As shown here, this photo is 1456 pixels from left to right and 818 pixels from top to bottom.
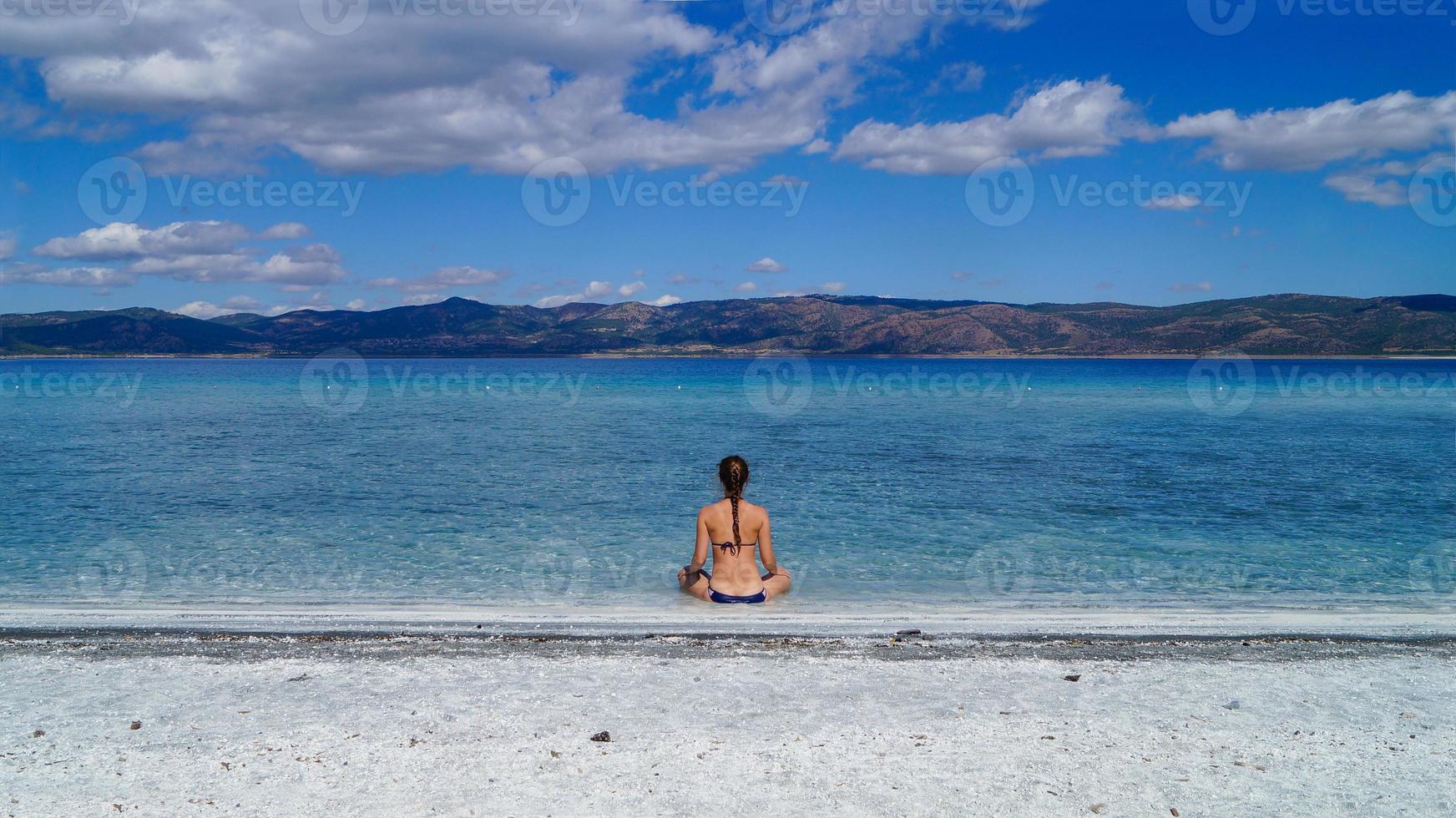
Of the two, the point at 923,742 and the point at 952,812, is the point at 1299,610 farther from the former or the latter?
the point at 952,812

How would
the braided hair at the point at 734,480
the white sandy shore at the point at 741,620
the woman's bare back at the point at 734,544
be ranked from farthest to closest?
the woman's bare back at the point at 734,544, the braided hair at the point at 734,480, the white sandy shore at the point at 741,620

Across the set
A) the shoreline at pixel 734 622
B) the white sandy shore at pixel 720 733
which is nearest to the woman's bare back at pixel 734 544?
the shoreline at pixel 734 622

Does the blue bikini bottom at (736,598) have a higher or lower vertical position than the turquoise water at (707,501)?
higher

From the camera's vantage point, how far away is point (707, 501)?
62.2 ft

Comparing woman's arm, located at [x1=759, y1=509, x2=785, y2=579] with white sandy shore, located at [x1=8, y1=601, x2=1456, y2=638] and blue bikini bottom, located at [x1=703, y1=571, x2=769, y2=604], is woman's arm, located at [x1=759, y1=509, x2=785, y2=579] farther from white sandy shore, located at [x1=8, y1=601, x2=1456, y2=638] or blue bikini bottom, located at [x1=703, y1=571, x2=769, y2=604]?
white sandy shore, located at [x1=8, y1=601, x2=1456, y2=638]

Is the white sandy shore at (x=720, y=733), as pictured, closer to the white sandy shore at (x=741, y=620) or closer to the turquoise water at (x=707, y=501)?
the white sandy shore at (x=741, y=620)

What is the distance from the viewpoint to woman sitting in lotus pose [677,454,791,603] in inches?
403

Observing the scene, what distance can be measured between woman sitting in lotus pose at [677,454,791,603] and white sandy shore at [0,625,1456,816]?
2.12 m

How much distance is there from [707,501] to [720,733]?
12669 mm

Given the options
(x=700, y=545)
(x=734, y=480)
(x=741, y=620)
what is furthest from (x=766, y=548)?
(x=741, y=620)

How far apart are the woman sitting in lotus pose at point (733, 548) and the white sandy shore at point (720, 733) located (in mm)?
2118

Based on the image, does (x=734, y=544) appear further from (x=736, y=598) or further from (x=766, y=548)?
(x=736, y=598)

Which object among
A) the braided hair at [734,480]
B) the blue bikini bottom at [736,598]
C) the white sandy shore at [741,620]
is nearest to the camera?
the white sandy shore at [741,620]

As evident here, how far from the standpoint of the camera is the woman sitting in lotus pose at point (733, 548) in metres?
10.2
